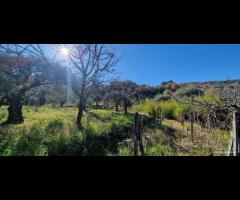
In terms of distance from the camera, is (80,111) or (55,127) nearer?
(55,127)

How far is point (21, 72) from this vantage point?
21.3 ft

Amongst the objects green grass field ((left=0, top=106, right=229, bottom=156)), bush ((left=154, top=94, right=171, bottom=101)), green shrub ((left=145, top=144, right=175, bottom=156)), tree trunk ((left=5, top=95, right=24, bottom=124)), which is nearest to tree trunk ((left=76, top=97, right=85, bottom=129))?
green grass field ((left=0, top=106, right=229, bottom=156))

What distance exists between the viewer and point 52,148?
4832 mm

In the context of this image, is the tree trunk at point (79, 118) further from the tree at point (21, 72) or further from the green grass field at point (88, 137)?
the tree at point (21, 72)

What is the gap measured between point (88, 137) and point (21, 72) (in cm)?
285

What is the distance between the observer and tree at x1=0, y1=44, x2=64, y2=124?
578 centimetres

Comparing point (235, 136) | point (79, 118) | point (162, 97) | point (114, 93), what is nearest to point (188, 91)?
point (162, 97)

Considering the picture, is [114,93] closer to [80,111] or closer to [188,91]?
[80,111]

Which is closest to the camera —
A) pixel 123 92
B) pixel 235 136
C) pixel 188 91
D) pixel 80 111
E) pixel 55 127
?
pixel 235 136

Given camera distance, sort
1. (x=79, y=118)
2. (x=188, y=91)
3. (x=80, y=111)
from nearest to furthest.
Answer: (x=79, y=118)
(x=80, y=111)
(x=188, y=91)

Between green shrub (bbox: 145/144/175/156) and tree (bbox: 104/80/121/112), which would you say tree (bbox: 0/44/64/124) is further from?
green shrub (bbox: 145/144/175/156)
